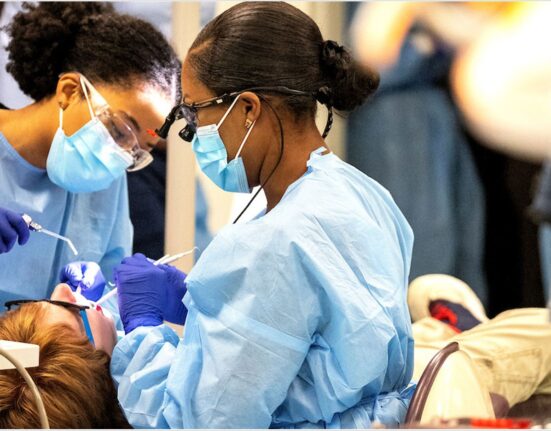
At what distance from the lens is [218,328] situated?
149 centimetres

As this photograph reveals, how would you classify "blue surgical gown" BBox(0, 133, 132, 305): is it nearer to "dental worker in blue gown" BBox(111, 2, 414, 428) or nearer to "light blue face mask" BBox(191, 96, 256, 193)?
"dental worker in blue gown" BBox(111, 2, 414, 428)

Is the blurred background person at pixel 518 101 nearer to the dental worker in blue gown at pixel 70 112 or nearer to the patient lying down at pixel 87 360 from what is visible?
the patient lying down at pixel 87 360

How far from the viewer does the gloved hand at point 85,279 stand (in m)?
2.20

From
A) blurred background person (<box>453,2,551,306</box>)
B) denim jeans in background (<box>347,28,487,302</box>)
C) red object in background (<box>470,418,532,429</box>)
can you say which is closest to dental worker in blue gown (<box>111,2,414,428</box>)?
red object in background (<box>470,418,532,429</box>)

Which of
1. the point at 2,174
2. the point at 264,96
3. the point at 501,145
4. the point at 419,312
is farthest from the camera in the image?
the point at 501,145

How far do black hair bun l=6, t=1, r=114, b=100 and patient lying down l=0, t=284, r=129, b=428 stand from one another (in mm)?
761

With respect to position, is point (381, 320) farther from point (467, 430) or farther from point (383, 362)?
point (467, 430)

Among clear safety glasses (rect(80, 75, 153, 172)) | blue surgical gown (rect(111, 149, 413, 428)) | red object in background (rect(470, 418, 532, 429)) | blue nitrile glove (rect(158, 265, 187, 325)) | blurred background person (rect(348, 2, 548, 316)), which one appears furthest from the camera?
blurred background person (rect(348, 2, 548, 316))

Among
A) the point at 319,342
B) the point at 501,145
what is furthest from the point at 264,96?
the point at 501,145

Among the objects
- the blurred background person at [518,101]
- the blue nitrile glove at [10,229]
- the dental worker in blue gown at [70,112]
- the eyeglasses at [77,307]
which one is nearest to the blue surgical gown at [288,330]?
the eyeglasses at [77,307]

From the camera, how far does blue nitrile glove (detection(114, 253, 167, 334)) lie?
69.8 inches

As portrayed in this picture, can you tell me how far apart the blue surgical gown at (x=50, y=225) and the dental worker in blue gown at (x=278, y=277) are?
25.0 inches

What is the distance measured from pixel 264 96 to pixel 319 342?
0.55 metres

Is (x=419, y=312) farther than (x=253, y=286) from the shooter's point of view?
Yes
